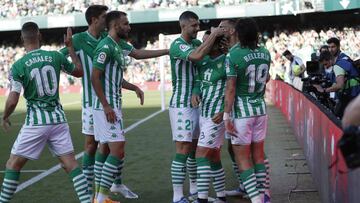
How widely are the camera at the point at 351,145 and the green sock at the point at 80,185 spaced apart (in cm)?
369

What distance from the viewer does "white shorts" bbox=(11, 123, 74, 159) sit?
6473 millimetres

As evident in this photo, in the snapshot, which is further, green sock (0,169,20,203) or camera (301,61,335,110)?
camera (301,61,335,110)

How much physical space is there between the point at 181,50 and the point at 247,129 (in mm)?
1101

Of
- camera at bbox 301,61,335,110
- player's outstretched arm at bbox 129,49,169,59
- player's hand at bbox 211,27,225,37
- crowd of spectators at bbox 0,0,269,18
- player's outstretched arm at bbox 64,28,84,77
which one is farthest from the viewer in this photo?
crowd of spectators at bbox 0,0,269,18

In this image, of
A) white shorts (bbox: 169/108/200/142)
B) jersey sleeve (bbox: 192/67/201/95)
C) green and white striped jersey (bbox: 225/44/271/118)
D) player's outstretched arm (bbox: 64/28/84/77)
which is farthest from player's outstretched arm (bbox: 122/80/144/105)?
green and white striped jersey (bbox: 225/44/271/118)

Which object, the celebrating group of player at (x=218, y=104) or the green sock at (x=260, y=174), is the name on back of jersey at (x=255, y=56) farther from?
the green sock at (x=260, y=174)

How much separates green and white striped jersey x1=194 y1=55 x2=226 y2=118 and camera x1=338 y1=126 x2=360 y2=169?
12.5 ft

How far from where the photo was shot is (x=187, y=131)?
7355 millimetres

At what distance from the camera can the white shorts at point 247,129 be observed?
6594mm

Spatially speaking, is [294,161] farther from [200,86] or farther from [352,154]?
[352,154]

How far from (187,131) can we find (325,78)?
521cm

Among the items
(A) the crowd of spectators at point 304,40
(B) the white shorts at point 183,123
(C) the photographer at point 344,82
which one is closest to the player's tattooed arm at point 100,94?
(B) the white shorts at point 183,123

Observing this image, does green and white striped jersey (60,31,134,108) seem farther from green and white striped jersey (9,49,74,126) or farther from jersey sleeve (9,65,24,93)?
jersey sleeve (9,65,24,93)

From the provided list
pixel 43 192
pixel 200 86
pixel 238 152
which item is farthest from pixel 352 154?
pixel 43 192
